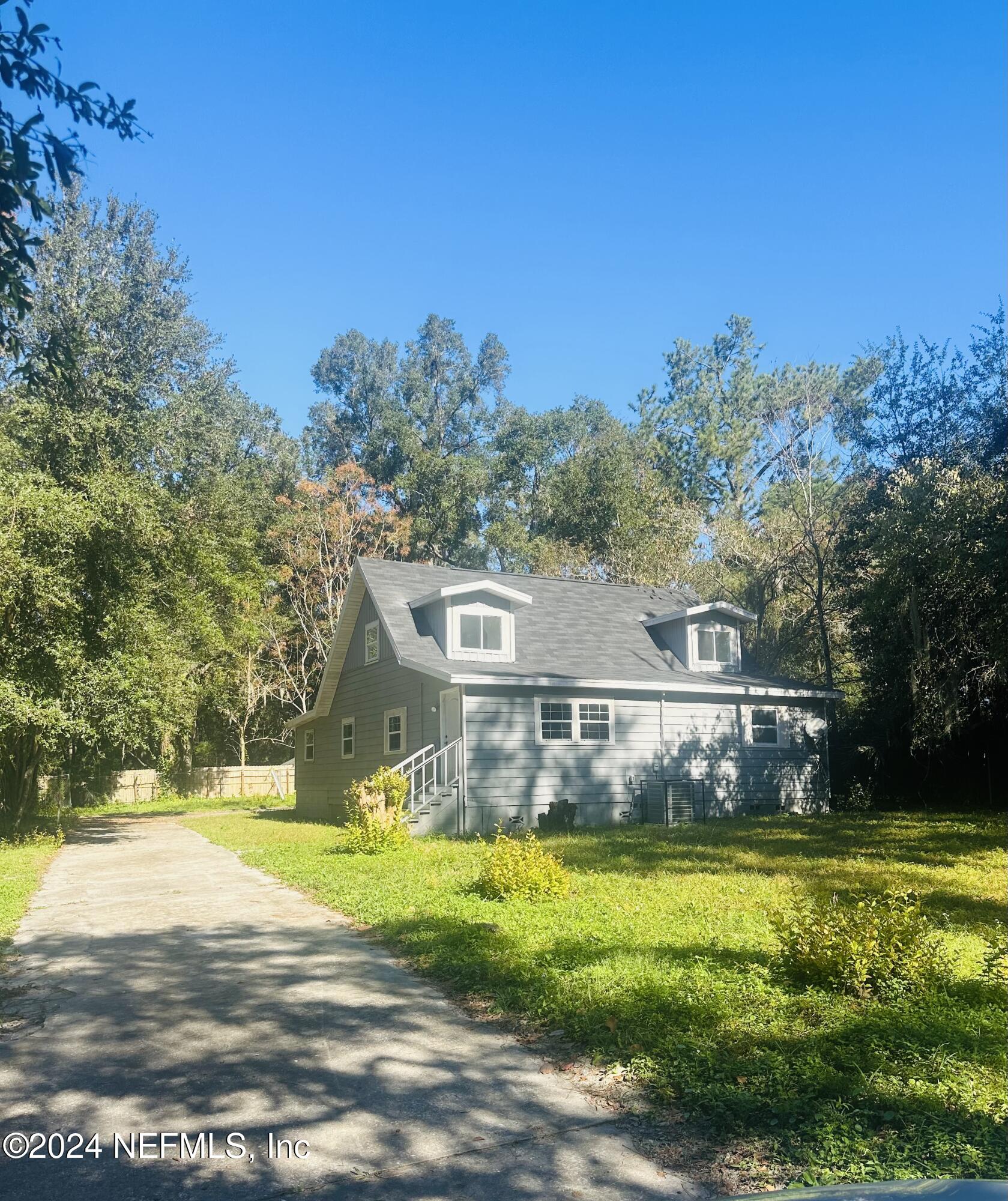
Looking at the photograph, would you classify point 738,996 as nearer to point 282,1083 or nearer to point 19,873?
point 282,1083

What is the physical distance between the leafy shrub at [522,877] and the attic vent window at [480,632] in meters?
10.1

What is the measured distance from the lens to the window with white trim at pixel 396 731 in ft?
65.8

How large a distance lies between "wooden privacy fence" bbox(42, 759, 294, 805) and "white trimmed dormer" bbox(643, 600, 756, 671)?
58.2 feet

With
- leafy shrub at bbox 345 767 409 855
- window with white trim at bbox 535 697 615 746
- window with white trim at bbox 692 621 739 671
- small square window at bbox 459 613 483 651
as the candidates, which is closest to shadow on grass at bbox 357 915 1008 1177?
leafy shrub at bbox 345 767 409 855

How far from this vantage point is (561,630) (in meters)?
21.7

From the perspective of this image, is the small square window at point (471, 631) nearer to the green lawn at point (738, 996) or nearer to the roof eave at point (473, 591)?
the roof eave at point (473, 591)

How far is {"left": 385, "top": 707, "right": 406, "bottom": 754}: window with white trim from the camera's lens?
2006 centimetres

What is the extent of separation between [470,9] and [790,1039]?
8149mm

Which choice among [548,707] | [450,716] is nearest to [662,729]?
[548,707]

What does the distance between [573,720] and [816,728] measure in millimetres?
7178

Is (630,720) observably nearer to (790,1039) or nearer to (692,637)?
(692,637)

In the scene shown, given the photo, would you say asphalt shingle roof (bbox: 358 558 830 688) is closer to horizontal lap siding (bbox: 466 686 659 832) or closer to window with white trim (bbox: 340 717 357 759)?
horizontal lap siding (bbox: 466 686 659 832)

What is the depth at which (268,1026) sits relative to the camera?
18.0ft

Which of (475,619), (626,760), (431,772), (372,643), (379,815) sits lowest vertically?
(379,815)
